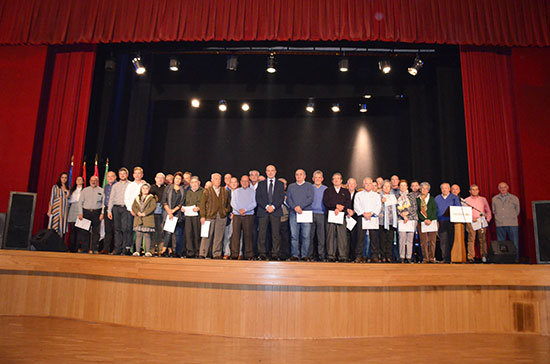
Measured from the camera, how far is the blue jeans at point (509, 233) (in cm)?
603

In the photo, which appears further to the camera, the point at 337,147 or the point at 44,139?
the point at 337,147

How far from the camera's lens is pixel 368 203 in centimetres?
551

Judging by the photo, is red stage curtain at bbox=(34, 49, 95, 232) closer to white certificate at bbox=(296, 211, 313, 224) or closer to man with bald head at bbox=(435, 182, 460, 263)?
white certificate at bbox=(296, 211, 313, 224)

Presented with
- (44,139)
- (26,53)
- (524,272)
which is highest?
(26,53)

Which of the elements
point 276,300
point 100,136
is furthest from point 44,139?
point 276,300

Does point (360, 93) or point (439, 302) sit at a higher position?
point (360, 93)

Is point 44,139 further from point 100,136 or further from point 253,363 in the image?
point 253,363

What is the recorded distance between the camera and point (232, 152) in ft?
31.7

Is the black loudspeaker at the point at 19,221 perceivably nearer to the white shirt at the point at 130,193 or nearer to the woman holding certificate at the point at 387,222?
the white shirt at the point at 130,193

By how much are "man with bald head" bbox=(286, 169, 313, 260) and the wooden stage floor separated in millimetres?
1661

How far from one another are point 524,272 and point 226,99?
686 centimetres

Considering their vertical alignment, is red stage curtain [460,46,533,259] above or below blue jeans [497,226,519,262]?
above

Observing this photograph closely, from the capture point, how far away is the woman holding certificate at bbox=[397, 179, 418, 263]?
220 inches

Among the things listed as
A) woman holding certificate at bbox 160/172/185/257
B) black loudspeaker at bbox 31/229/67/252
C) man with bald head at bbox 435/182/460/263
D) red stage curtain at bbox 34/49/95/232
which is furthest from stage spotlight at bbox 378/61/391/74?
black loudspeaker at bbox 31/229/67/252
